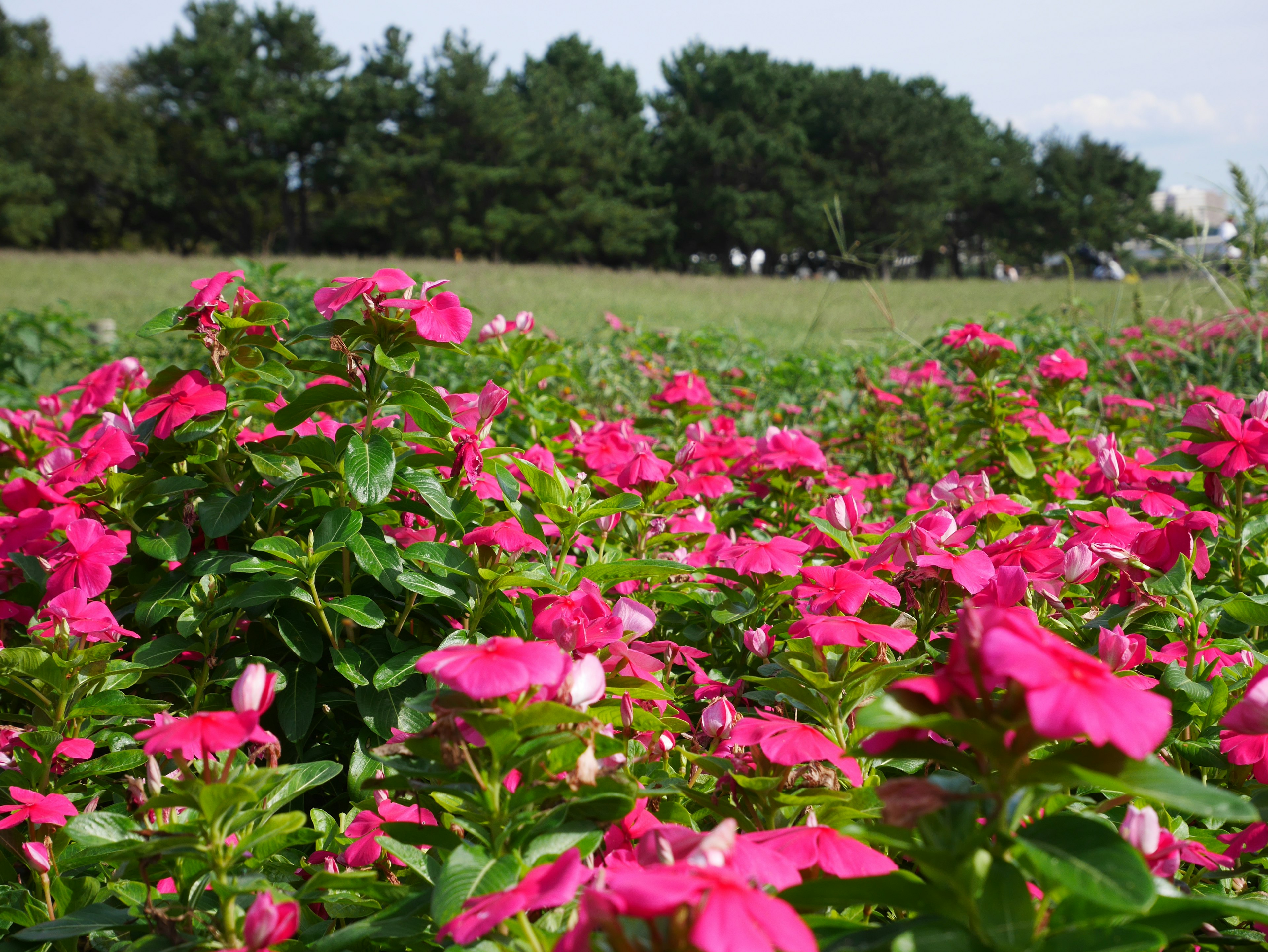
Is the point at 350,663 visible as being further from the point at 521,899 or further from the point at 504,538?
the point at 521,899

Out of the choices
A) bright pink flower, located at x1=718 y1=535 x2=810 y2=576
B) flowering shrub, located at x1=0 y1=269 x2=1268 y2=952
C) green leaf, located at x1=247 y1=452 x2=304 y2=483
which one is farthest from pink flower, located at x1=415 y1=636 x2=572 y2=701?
green leaf, located at x1=247 y1=452 x2=304 y2=483

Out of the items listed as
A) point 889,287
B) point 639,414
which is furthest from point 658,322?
point 889,287

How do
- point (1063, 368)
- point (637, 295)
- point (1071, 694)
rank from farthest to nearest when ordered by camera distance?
point (637, 295)
point (1063, 368)
point (1071, 694)

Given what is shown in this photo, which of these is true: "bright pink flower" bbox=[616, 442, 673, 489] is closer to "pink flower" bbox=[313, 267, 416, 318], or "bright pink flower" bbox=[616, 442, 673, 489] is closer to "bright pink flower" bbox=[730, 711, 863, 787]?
"pink flower" bbox=[313, 267, 416, 318]

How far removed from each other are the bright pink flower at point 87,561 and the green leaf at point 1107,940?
116 cm

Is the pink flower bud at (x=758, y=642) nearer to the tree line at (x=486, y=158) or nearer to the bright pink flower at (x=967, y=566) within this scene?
the bright pink flower at (x=967, y=566)

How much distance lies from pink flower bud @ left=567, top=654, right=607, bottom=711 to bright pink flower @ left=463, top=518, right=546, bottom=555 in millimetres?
412

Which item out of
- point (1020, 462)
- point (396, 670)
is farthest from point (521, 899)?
point (1020, 462)

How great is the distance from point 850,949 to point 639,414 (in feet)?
10.7

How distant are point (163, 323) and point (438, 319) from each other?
43cm

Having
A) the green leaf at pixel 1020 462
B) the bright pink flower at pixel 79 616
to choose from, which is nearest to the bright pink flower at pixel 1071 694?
the bright pink flower at pixel 79 616

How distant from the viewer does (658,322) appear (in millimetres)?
9758

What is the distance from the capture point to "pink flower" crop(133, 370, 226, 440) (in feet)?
3.76

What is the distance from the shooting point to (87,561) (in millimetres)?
1144
